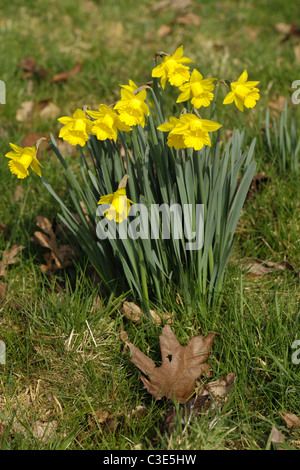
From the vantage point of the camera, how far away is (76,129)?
1.69m

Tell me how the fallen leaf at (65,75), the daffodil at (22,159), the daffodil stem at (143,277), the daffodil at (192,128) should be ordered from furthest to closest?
the fallen leaf at (65,75) → the daffodil stem at (143,277) → the daffodil at (22,159) → the daffodil at (192,128)

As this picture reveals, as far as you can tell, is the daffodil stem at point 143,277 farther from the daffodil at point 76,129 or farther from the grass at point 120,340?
the daffodil at point 76,129

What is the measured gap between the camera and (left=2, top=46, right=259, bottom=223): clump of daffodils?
162 centimetres

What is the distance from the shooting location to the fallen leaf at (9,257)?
2336 millimetres

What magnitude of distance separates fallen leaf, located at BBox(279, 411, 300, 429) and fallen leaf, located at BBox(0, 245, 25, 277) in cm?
136

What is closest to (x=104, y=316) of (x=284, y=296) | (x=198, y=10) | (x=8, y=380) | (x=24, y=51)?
(x=8, y=380)

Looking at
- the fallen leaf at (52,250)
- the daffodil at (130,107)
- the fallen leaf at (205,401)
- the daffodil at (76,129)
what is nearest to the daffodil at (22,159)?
the daffodil at (76,129)

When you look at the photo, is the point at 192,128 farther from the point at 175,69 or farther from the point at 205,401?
the point at 205,401

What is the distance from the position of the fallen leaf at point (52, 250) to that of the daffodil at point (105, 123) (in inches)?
33.2

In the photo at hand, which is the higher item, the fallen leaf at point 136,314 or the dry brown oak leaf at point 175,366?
the fallen leaf at point 136,314

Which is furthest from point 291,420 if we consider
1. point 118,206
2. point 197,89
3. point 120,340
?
point 197,89

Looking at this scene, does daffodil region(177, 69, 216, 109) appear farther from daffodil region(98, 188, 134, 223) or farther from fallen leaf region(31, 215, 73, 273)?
fallen leaf region(31, 215, 73, 273)

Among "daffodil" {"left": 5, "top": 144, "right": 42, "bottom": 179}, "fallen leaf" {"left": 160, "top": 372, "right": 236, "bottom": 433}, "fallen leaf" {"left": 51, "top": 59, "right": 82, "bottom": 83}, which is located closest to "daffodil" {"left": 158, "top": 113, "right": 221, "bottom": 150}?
"daffodil" {"left": 5, "top": 144, "right": 42, "bottom": 179}
